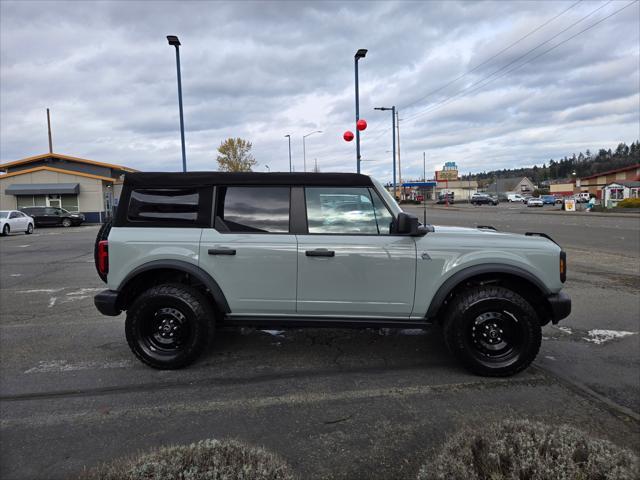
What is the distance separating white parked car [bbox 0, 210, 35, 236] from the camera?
22.8 meters

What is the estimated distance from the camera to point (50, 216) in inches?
1249

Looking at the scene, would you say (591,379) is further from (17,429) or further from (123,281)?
(17,429)

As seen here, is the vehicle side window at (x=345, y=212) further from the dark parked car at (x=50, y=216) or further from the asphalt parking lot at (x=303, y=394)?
the dark parked car at (x=50, y=216)

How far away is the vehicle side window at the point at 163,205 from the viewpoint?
4133mm

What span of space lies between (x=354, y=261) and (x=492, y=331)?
141 cm

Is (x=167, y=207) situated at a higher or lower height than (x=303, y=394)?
higher

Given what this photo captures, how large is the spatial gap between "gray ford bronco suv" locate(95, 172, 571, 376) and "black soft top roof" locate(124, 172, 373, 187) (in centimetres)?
1

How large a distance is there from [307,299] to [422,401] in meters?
1.31

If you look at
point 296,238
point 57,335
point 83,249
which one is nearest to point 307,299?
point 296,238

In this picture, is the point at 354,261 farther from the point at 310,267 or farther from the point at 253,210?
the point at 253,210

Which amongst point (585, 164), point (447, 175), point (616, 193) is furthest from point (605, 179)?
point (585, 164)

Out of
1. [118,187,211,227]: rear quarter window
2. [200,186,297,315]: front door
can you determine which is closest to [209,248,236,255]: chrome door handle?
[200,186,297,315]: front door

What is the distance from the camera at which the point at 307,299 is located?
4.00 metres

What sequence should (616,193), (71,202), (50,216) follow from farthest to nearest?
(616,193), (71,202), (50,216)
